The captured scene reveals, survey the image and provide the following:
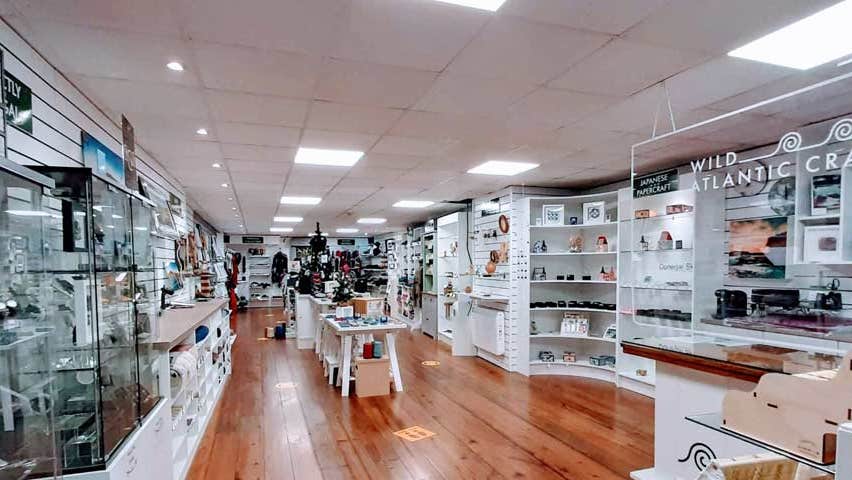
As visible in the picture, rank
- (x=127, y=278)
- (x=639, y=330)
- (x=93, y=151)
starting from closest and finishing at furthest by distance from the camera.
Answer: (x=127, y=278) < (x=93, y=151) < (x=639, y=330)

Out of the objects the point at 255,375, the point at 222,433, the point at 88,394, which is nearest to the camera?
the point at 88,394

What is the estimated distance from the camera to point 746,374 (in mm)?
2031

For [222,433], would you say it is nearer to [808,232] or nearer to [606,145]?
[606,145]

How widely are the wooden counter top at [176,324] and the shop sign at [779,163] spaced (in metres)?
3.47

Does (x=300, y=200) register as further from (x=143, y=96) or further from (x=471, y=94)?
(x=471, y=94)

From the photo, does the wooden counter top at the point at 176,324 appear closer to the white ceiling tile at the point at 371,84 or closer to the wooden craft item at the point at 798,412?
the white ceiling tile at the point at 371,84

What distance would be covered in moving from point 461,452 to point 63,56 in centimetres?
381

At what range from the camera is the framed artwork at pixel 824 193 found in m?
2.26

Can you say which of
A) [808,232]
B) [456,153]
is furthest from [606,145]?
[808,232]

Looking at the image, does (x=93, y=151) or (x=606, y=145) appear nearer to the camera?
(x=93, y=151)

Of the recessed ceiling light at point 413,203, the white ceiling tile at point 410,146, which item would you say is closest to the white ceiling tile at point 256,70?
the white ceiling tile at point 410,146

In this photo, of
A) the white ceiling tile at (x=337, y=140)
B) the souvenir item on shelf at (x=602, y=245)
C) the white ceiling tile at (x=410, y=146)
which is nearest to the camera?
the white ceiling tile at (x=337, y=140)

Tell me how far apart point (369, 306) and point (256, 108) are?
383 cm

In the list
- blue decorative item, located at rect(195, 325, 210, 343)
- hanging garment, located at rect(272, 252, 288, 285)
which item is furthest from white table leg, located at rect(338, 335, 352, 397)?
hanging garment, located at rect(272, 252, 288, 285)
